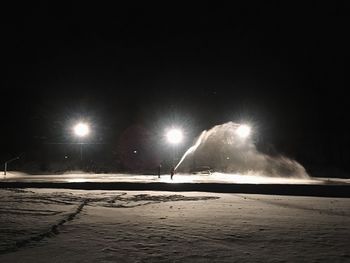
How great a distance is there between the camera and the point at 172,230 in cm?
973

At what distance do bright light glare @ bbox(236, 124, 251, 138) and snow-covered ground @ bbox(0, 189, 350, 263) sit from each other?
23.3m

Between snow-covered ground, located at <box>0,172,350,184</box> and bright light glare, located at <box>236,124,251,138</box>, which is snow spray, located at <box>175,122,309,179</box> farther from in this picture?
snow-covered ground, located at <box>0,172,350,184</box>

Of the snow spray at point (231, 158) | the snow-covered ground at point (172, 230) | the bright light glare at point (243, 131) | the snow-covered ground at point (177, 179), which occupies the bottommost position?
the snow-covered ground at point (172, 230)

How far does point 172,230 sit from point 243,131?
30500mm

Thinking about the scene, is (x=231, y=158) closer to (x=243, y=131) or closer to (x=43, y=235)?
(x=243, y=131)

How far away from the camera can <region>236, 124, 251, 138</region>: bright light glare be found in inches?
1541

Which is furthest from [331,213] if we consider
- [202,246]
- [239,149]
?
[239,149]

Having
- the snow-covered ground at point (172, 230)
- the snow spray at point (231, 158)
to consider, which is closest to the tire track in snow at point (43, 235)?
the snow-covered ground at point (172, 230)

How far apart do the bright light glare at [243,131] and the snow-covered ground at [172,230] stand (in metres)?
23.3

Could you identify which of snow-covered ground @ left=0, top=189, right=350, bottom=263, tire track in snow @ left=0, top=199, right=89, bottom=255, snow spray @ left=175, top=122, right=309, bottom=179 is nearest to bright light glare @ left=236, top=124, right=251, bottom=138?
snow spray @ left=175, top=122, right=309, bottom=179

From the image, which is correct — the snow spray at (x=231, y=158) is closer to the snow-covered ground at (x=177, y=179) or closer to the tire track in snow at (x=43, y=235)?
the snow-covered ground at (x=177, y=179)

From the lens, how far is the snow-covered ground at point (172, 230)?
735 centimetres

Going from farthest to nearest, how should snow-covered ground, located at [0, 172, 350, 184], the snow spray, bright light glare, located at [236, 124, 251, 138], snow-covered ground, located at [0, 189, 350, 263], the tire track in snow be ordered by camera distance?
bright light glare, located at [236, 124, 251, 138] → the snow spray → snow-covered ground, located at [0, 172, 350, 184] → the tire track in snow → snow-covered ground, located at [0, 189, 350, 263]

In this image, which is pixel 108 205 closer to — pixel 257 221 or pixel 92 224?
pixel 92 224
